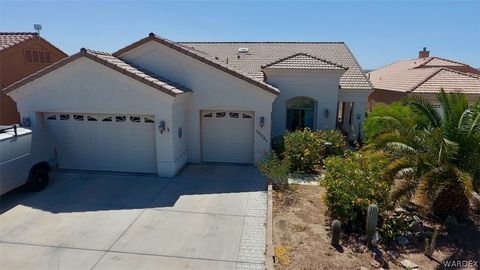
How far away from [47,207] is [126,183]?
2.59 meters

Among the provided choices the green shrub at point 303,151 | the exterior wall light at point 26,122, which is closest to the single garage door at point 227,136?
the green shrub at point 303,151

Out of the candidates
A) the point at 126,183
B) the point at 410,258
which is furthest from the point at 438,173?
the point at 126,183

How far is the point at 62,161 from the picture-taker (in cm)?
1245

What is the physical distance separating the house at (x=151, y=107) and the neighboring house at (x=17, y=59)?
264 inches

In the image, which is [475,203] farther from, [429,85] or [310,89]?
[429,85]

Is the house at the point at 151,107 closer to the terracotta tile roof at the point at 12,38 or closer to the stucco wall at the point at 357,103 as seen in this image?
the stucco wall at the point at 357,103

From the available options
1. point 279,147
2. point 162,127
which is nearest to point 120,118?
point 162,127

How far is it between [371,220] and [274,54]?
14550 mm

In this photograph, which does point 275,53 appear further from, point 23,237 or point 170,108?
point 23,237

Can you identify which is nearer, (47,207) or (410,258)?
(410,258)

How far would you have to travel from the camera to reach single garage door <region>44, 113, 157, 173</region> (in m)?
11.8

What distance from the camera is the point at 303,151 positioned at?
1216 cm

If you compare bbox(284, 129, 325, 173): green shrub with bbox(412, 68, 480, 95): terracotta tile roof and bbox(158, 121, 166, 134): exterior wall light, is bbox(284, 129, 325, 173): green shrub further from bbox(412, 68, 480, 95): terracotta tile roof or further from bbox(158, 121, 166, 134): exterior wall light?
bbox(412, 68, 480, 95): terracotta tile roof

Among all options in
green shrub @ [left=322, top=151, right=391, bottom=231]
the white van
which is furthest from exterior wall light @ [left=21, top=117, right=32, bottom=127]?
green shrub @ [left=322, top=151, right=391, bottom=231]
